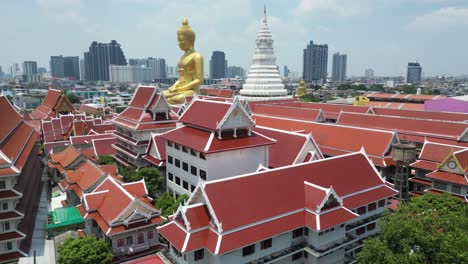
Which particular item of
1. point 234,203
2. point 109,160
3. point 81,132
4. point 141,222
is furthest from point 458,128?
point 81,132

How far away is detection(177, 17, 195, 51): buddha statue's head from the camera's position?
179ft

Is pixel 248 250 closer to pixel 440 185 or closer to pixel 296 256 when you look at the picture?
pixel 296 256

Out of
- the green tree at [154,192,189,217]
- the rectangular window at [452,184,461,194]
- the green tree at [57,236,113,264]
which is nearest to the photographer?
the green tree at [57,236,113,264]

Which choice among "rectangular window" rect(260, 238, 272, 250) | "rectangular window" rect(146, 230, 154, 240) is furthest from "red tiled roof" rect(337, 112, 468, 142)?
"rectangular window" rect(146, 230, 154, 240)

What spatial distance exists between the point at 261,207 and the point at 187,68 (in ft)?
135

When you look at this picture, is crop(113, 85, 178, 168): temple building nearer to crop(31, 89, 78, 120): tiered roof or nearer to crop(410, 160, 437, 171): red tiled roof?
crop(410, 160, 437, 171): red tiled roof

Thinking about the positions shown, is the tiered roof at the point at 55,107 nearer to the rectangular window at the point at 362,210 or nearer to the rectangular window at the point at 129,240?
the rectangular window at the point at 129,240

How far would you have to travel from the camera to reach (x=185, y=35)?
54.7 m

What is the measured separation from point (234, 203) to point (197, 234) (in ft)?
7.80

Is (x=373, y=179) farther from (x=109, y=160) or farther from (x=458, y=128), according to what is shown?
(x=109, y=160)

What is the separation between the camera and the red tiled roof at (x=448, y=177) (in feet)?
85.7

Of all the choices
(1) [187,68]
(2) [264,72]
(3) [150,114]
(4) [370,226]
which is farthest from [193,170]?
(2) [264,72]

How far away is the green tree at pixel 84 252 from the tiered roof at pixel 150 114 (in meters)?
16.5

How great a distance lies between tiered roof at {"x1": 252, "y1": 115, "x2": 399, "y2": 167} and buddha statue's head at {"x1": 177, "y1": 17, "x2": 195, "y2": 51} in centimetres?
2351
